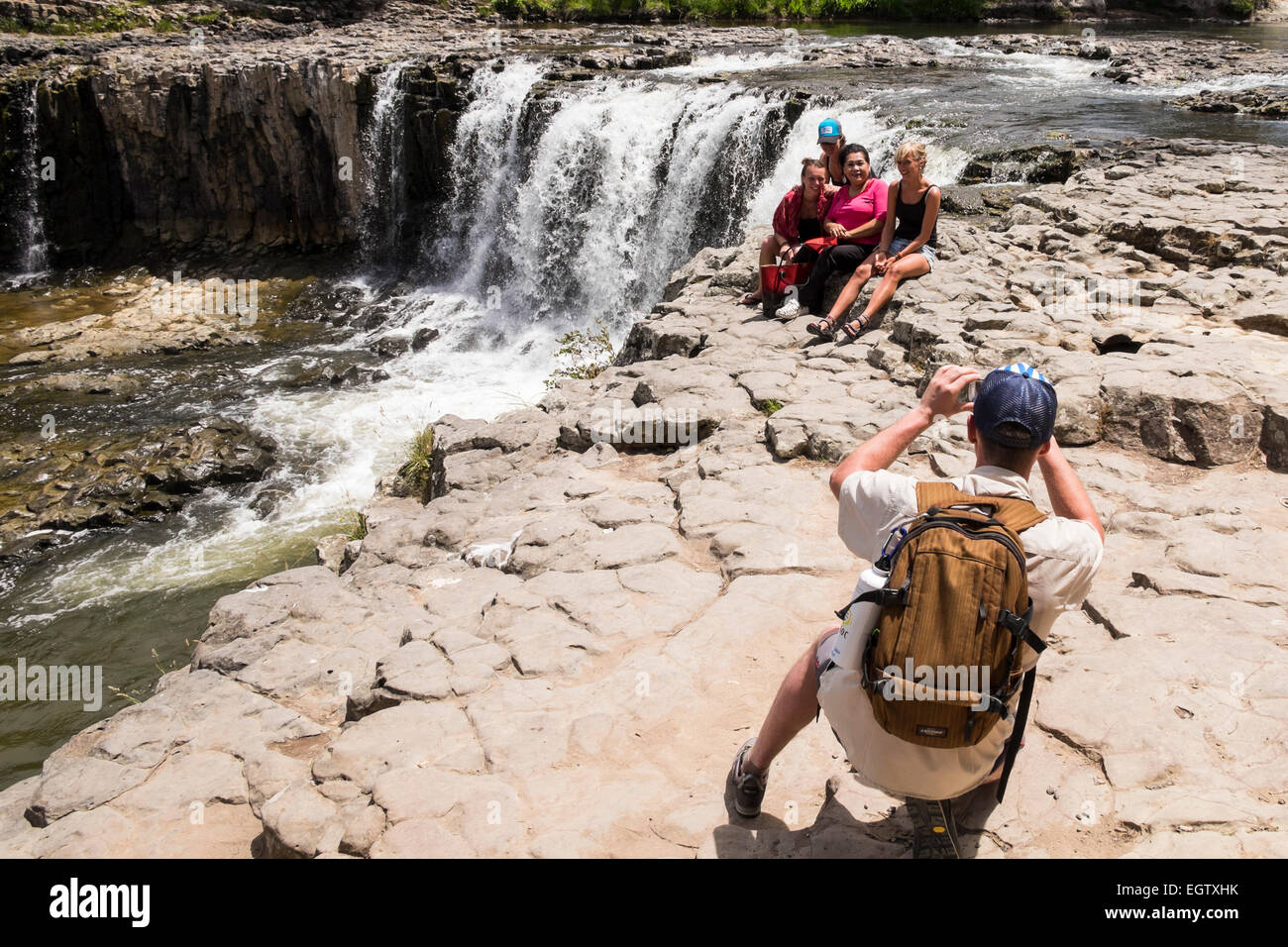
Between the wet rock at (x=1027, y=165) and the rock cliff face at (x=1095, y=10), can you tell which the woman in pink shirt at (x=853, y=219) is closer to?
the wet rock at (x=1027, y=165)

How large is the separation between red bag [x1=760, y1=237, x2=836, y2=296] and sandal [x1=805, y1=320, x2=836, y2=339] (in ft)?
2.42

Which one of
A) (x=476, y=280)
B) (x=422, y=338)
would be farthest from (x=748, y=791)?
(x=476, y=280)

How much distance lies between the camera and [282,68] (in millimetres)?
17531

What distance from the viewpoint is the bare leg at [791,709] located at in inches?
105

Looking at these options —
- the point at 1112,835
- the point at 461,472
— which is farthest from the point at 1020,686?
the point at 461,472

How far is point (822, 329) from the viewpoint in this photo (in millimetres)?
7293

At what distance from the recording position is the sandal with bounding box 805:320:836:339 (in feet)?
23.9

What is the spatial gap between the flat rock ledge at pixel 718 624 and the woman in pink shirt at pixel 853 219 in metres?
0.56

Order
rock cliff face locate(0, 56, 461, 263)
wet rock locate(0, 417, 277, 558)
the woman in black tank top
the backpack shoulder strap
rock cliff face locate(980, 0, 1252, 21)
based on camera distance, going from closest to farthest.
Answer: the backpack shoulder strap → the woman in black tank top → wet rock locate(0, 417, 277, 558) → rock cliff face locate(0, 56, 461, 263) → rock cliff face locate(980, 0, 1252, 21)

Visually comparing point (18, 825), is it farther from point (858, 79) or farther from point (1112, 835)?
point (858, 79)

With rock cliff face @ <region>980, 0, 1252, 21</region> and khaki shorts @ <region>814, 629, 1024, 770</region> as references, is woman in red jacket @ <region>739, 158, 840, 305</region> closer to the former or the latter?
khaki shorts @ <region>814, 629, 1024, 770</region>

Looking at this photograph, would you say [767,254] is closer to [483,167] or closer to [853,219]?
[853,219]

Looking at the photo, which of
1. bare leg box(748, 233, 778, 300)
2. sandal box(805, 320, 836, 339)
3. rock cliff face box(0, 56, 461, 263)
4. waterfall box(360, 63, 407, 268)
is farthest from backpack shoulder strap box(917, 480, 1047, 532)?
waterfall box(360, 63, 407, 268)
